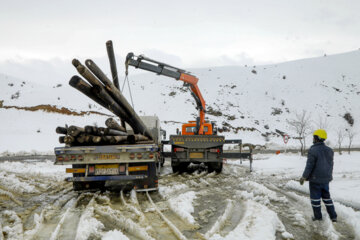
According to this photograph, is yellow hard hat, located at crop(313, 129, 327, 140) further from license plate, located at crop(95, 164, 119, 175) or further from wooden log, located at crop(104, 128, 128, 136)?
wooden log, located at crop(104, 128, 128, 136)

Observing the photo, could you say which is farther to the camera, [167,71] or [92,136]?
[167,71]

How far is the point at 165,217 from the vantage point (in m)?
4.99

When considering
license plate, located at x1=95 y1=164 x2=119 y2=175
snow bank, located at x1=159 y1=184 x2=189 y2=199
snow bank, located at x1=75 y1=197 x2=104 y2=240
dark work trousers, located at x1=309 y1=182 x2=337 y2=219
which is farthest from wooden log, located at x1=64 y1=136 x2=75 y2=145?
dark work trousers, located at x1=309 y1=182 x2=337 y2=219

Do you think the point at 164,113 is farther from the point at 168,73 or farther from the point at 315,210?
the point at 315,210

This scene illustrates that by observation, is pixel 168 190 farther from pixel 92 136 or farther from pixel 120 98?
pixel 120 98

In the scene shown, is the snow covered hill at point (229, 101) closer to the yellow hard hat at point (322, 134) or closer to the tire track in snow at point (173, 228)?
the tire track in snow at point (173, 228)

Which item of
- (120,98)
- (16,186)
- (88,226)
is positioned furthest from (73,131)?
(88,226)

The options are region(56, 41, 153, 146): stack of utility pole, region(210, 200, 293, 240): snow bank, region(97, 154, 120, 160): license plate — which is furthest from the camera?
region(97, 154, 120, 160): license plate

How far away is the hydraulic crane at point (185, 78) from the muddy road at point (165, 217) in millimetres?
5851

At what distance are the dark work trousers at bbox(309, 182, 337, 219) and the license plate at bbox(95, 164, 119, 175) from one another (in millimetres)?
4533

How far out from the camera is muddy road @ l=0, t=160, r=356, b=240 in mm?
4113

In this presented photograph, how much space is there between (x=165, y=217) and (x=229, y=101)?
42125 millimetres

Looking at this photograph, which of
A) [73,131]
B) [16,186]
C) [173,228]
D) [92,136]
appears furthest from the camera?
[16,186]

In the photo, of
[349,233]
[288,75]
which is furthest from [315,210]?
[288,75]
